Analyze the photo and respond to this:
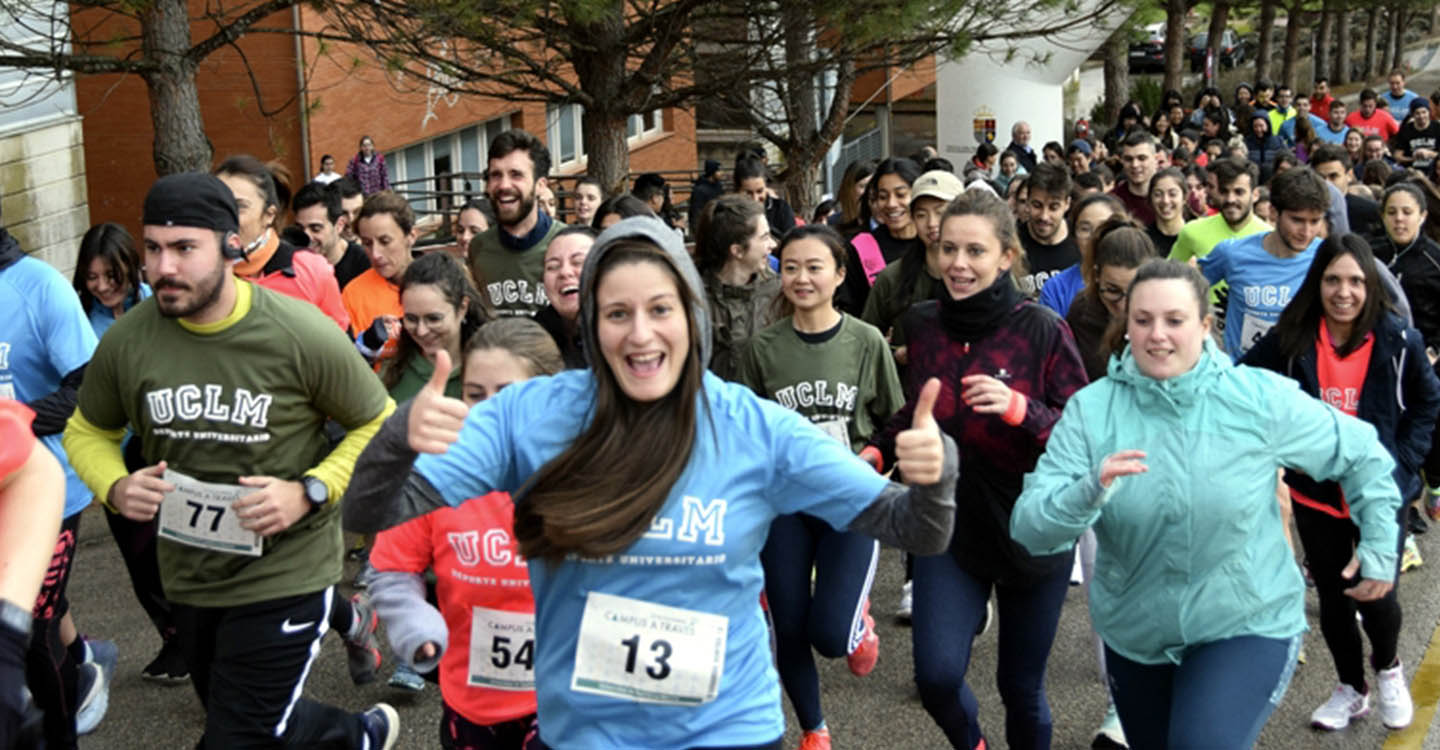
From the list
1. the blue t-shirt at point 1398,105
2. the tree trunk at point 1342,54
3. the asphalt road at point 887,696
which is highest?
the tree trunk at point 1342,54

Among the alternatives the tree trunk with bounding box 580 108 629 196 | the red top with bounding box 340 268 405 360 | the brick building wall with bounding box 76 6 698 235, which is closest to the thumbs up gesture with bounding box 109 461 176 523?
the red top with bounding box 340 268 405 360

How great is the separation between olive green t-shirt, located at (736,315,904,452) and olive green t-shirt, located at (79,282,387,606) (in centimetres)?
155

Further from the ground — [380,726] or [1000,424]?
[1000,424]

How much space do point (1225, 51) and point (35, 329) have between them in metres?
48.8

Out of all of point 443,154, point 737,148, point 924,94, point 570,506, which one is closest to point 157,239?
point 570,506

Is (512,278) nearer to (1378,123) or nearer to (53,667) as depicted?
(53,667)

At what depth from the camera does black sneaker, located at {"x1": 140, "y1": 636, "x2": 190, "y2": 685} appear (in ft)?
21.7

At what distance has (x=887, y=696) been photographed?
642 cm

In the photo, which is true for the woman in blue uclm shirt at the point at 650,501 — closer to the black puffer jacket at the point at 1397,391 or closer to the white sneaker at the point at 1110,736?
the white sneaker at the point at 1110,736

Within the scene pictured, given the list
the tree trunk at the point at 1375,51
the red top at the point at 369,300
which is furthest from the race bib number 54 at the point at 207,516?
the tree trunk at the point at 1375,51

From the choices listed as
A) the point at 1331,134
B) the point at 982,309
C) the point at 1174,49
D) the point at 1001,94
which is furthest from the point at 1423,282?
the point at 1174,49

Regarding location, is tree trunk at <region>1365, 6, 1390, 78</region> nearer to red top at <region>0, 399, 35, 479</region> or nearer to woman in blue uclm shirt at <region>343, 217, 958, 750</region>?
woman in blue uclm shirt at <region>343, 217, 958, 750</region>

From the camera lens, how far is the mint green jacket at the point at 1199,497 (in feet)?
13.6

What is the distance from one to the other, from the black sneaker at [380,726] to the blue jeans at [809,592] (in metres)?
1.30
